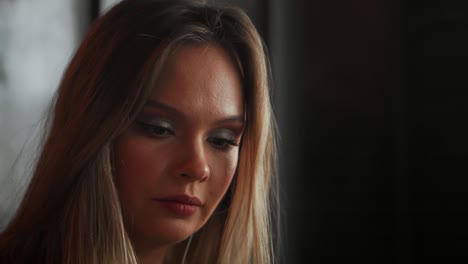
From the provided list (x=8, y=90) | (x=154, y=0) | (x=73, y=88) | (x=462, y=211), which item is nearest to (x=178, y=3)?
(x=154, y=0)

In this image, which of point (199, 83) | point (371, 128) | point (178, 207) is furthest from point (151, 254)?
point (371, 128)

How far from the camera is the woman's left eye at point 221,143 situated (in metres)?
1.04

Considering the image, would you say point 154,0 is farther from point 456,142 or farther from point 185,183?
point 456,142

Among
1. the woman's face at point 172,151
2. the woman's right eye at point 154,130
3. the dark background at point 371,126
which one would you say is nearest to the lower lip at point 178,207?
the woman's face at point 172,151

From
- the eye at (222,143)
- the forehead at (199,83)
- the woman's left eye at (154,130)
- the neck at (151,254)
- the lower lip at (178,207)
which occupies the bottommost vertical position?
the neck at (151,254)

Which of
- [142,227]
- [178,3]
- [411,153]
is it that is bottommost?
[142,227]

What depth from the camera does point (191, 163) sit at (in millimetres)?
963

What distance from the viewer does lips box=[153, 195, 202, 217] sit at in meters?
0.97

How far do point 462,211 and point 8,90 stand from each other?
1201mm

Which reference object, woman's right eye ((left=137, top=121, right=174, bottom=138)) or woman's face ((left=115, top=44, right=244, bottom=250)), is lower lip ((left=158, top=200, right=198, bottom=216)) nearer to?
→ woman's face ((left=115, top=44, right=244, bottom=250))

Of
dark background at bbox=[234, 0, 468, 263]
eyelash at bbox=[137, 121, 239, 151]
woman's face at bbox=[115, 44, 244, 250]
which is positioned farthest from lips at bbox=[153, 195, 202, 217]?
dark background at bbox=[234, 0, 468, 263]

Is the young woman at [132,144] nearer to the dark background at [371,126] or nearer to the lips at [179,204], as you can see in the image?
the lips at [179,204]

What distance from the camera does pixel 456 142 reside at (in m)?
1.61

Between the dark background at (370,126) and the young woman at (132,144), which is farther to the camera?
the dark background at (370,126)
